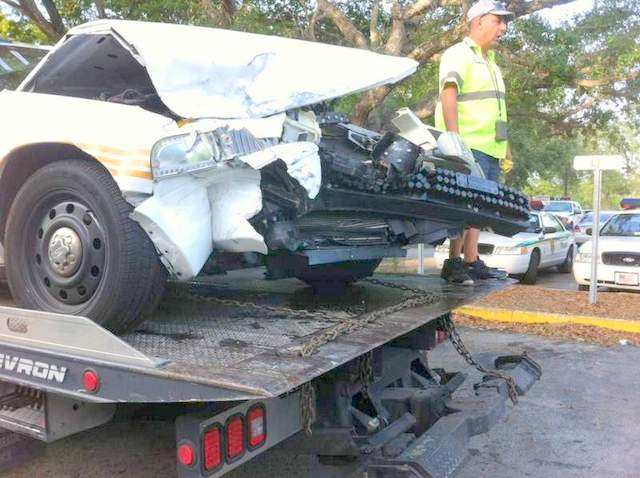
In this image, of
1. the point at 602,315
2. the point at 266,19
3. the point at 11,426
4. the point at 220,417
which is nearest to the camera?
the point at 220,417

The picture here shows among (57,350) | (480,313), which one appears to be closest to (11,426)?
(57,350)

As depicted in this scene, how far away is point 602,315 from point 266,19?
7848mm

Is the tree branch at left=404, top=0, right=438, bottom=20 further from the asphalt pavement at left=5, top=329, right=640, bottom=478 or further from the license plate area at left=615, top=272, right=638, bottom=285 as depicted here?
the asphalt pavement at left=5, top=329, right=640, bottom=478

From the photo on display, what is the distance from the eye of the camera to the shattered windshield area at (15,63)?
408 centimetres

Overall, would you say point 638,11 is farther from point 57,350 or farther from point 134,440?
point 57,350

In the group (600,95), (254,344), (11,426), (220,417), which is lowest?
(11,426)

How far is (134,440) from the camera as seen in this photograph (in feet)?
14.2

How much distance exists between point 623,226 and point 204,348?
1037 cm

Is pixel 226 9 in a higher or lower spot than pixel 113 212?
higher

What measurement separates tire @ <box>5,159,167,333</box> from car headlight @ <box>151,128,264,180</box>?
0.23 m

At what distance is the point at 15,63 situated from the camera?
4.17 m

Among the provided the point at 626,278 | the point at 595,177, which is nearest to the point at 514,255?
the point at 626,278

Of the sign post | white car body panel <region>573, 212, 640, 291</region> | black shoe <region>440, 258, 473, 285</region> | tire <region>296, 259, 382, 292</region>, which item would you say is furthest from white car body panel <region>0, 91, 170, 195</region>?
white car body panel <region>573, 212, 640, 291</region>

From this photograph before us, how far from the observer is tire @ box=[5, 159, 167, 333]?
2.80 meters
